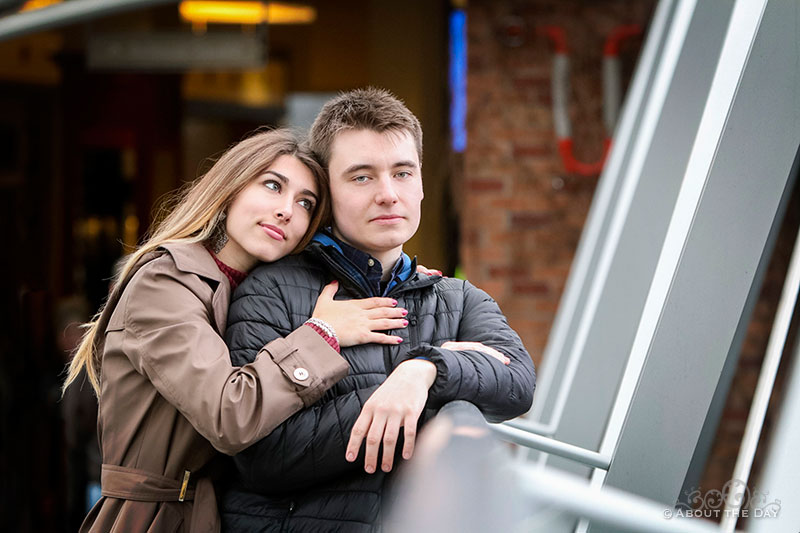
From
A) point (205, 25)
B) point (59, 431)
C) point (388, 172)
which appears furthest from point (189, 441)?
point (205, 25)

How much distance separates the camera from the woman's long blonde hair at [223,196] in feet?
5.82

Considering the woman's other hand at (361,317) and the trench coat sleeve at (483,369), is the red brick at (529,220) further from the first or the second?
the woman's other hand at (361,317)

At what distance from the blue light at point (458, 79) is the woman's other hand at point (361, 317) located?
3.37 meters

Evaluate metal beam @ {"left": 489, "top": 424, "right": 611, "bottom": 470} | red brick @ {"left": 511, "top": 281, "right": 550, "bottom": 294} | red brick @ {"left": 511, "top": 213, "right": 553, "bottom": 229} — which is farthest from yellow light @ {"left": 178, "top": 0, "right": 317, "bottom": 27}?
metal beam @ {"left": 489, "top": 424, "right": 611, "bottom": 470}

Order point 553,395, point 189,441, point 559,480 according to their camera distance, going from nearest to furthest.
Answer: point 559,480
point 189,441
point 553,395

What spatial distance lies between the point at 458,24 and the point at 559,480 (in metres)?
4.50

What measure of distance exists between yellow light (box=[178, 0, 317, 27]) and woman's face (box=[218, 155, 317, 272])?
3991 millimetres

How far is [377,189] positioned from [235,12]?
13.7ft

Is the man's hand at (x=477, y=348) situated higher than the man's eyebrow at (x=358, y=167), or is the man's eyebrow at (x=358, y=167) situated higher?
the man's eyebrow at (x=358, y=167)

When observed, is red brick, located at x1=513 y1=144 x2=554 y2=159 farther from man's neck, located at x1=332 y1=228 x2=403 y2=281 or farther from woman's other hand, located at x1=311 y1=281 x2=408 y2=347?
woman's other hand, located at x1=311 y1=281 x2=408 y2=347

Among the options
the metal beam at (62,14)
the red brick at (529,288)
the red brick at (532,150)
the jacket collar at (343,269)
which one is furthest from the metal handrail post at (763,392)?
the red brick at (532,150)

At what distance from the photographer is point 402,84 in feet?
18.1

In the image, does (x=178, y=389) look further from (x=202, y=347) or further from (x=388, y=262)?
(x=388, y=262)

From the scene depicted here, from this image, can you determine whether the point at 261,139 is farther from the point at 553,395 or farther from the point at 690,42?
the point at 553,395
